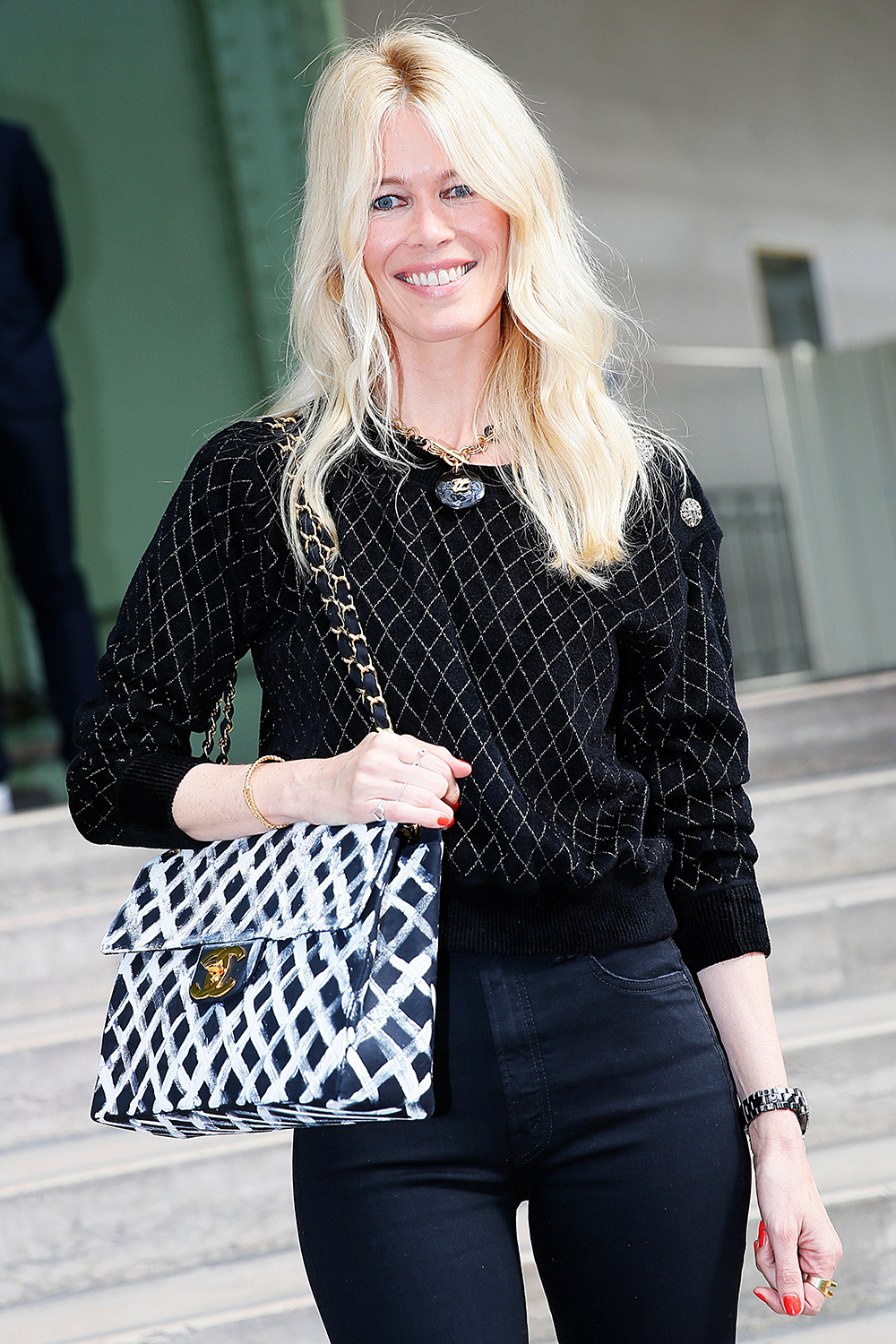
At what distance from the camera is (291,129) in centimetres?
460

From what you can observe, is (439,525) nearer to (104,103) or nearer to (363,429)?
(363,429)

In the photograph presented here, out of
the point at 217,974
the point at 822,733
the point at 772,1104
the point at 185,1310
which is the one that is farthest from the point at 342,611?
the point at 822,733

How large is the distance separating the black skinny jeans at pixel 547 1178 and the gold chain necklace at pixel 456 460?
0.42 meters

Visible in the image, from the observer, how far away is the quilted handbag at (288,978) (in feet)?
3.17

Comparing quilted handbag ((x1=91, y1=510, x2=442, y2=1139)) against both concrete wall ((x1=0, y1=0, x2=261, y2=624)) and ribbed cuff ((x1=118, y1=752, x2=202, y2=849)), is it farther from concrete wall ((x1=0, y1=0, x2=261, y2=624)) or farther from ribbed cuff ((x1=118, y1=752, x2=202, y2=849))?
concrete wall ((x1=0, y1=0, x2=261, y2=624))

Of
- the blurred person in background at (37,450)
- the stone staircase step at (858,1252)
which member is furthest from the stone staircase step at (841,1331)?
the blurred person in background at (37,450)

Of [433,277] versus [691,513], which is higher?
[433,277]

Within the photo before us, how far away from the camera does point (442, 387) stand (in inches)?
51.6

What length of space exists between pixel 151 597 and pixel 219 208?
13.9 ft

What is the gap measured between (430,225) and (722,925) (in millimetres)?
724

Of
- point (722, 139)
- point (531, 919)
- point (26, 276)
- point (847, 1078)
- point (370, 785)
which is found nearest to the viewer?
point (370, 785)

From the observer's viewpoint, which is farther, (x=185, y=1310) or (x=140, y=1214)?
(x=140, y=1214)

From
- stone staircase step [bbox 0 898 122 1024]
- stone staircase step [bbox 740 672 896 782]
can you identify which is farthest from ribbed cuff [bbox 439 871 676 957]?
stone staircase step [bbox 740 672 896 782]

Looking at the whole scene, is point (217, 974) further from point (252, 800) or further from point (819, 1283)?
point (819, 1283)
